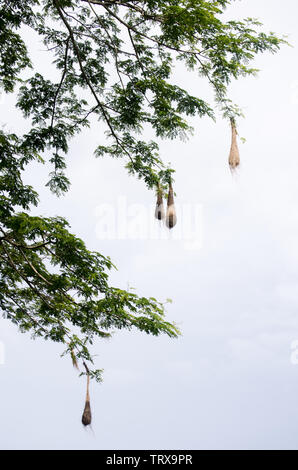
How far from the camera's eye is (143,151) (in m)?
10.5

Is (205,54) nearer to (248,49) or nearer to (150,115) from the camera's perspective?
(248,49)

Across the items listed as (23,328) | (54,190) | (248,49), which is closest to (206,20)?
(248,49)

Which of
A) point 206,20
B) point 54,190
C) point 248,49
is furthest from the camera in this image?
point 54,190

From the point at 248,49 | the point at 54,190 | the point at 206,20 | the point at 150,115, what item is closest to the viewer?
the point at 206,20

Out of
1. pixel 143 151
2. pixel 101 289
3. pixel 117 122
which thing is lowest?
pixel 101 289

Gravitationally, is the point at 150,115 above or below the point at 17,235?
above

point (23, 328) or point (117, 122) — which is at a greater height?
point (117, 122)

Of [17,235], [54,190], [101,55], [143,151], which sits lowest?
[17,235]

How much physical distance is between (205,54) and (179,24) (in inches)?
32.0

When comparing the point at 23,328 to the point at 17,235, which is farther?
the point at 23,328

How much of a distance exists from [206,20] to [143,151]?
10.9 ft

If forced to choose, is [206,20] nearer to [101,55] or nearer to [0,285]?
[101,55]

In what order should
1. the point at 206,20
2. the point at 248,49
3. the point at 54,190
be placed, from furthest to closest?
the point at 54,190 → the point at 248,49 → the point at 206,20

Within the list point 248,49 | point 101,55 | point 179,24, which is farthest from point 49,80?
point 248,49
